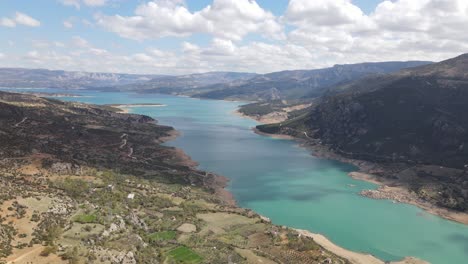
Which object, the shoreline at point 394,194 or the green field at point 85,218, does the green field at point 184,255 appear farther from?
the shoreline at point 394,194

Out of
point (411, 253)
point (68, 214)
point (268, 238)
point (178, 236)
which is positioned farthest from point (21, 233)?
point (411, 253)

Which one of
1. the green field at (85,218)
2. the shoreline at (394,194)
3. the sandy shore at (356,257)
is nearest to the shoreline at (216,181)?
the sandy shore at (356,257)

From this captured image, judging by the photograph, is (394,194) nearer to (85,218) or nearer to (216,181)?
(216,181)

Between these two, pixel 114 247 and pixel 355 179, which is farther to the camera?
pixel 355 179

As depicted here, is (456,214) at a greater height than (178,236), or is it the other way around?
(178,236)

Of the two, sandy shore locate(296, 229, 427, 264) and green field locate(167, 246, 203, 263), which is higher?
green field locate(167, 246, 203, 263)

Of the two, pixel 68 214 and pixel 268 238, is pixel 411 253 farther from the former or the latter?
pixel 68 214

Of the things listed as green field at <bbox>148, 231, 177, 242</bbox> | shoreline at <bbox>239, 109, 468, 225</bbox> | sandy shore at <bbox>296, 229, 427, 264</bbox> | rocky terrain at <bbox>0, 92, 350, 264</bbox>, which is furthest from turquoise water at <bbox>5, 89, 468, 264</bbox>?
green field at <bbox>148, 231, 177, 242</bbox>

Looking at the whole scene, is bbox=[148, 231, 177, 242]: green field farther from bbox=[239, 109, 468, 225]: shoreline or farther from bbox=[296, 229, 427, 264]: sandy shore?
bbox=[239, 109, 468, 225]: shoreline
